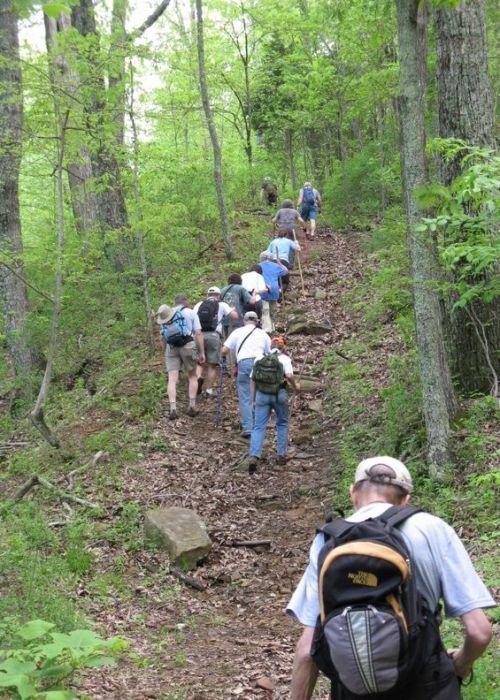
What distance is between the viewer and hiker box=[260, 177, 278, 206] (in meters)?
24.0

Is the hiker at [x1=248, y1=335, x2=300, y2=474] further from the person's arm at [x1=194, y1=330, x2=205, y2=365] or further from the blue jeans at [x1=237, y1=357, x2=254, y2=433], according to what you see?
the person's arm at [x1=194, y1=330, x2=205, y2=365]

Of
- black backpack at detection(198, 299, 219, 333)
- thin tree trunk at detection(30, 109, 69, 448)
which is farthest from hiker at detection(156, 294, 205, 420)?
thin tree trunk at detection(30, 109, 69, 448)

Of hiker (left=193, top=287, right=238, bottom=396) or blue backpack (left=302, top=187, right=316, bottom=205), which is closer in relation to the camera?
hiker (left=193, top=287, right=238, bottom=396)

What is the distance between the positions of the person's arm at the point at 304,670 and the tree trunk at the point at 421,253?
16.4 ft

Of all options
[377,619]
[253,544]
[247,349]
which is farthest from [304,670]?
[247,349]

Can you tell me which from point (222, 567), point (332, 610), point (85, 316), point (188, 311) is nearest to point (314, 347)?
point (188, 311)

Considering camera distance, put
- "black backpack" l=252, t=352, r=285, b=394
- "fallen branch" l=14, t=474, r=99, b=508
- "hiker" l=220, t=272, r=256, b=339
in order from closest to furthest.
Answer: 1. "fallen branch" l=14, t=474, r=99, b=508
2. "black backpack" l=252, t=352, r=285, b=394
3. "hiker" l=220, t=272, r=256, b=339

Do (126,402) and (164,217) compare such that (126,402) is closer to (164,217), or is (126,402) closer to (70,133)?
(164,217)

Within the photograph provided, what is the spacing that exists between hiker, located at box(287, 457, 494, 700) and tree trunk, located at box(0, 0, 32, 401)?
346 inches

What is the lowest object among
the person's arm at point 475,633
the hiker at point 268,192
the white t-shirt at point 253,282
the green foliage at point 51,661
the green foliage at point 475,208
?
the green foliage at point 51,661

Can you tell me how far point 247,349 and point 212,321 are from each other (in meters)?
1.59

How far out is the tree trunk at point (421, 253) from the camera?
685cm

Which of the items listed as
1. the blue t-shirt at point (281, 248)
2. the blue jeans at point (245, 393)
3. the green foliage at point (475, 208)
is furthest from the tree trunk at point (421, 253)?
the blue t-shirt at point (281, 248)

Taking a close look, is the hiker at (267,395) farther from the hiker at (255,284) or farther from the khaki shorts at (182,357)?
the hiker at (255,284)
